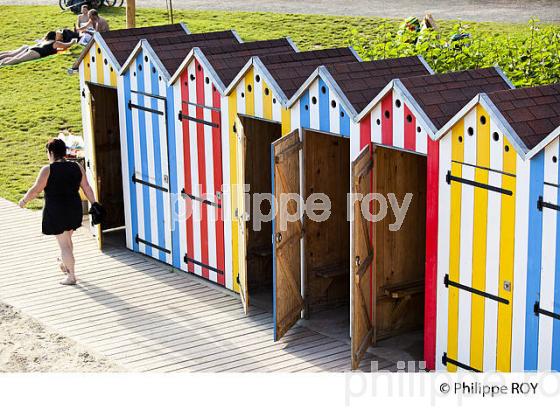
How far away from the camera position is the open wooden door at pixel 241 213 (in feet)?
32.7

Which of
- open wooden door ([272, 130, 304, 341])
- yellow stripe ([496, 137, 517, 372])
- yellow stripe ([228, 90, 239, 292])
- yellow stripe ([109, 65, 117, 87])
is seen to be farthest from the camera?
yellow stripe ([109, 65, 117, 87])

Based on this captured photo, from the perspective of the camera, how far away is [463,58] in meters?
13.4

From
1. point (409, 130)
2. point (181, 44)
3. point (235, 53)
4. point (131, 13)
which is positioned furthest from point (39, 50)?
point (409, 130)

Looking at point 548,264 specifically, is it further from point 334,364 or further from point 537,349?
point 334,364

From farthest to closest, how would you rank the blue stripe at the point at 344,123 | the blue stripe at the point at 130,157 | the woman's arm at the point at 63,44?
the woman's arm at the point at 63,44 → the blue stripe at the point at 130,157 → the blue stripe at the point at 344,123

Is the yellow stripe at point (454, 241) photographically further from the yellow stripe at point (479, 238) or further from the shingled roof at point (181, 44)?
the shingled roof at point (181, 44)

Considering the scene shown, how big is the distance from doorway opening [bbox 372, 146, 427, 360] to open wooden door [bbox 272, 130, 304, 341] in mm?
779

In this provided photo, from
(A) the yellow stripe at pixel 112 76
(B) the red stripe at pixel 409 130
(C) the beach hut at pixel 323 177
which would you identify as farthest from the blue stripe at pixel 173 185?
(B) the red stripe at pixel 409 130

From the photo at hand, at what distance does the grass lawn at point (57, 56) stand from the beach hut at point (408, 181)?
243 inches

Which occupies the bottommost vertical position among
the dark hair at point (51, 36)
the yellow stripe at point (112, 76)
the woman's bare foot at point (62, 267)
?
the woman's bare foot at point (62, 267)

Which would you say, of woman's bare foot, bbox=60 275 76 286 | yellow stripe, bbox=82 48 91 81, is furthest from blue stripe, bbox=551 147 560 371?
yellow stripe, bbox=82 48 91 81

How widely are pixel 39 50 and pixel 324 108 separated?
1398 centimetres

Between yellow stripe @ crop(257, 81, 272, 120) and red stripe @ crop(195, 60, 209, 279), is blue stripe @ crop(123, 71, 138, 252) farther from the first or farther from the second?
yellow stripe @ crop(257, 81, 272, 120)

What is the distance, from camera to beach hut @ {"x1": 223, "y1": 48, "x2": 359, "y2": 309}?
10008mm
